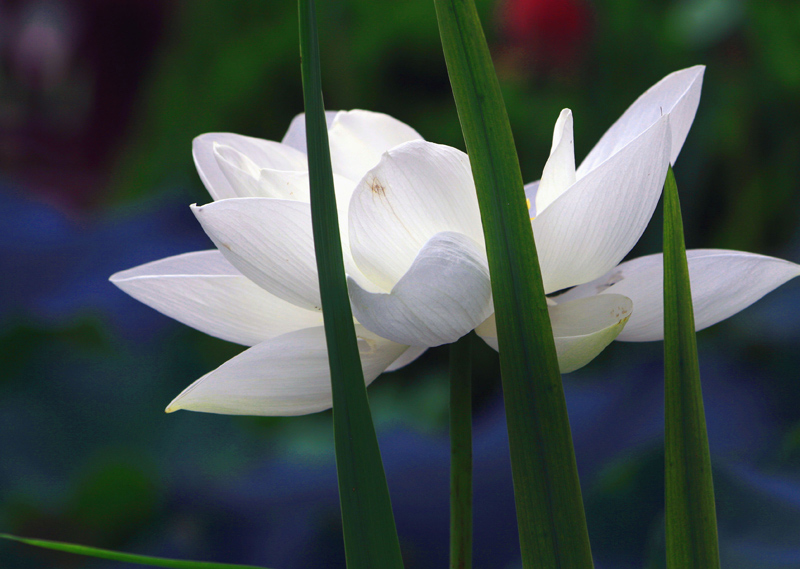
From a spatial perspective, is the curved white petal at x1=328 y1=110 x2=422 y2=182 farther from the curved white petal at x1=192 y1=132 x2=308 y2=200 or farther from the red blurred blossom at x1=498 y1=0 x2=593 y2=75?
the red blurred blossom at x1=498 y1=0 x2=593 y2=75

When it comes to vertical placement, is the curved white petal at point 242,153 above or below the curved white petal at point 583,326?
above

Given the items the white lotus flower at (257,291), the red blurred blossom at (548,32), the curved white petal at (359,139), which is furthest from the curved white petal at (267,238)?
the red blurred blossom at (548,32)

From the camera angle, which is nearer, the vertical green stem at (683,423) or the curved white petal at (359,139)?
the vertical green stem at (683,423)

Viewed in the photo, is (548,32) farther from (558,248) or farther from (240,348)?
(558,248)

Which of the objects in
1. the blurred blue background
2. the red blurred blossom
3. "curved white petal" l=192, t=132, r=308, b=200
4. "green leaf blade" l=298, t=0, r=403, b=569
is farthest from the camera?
the red blurred blossom

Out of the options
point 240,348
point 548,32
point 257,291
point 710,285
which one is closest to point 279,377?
point 257,291

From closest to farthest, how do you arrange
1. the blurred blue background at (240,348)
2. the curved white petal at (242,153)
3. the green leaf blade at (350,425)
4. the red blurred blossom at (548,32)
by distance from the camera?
the green leaf blade at (350,425), the curved white petal at (242,153), the blurred blue background at (240,348), the red blurred blossom at (548,32)

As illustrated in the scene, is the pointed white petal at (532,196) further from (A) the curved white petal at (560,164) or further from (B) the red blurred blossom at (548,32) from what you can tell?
(B) the red blurred blossom at (548,32)

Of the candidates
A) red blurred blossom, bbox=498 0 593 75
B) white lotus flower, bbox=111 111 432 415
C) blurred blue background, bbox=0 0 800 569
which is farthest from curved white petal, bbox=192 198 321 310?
Answer: red blurred blossom, bbox=498 0 593 75
